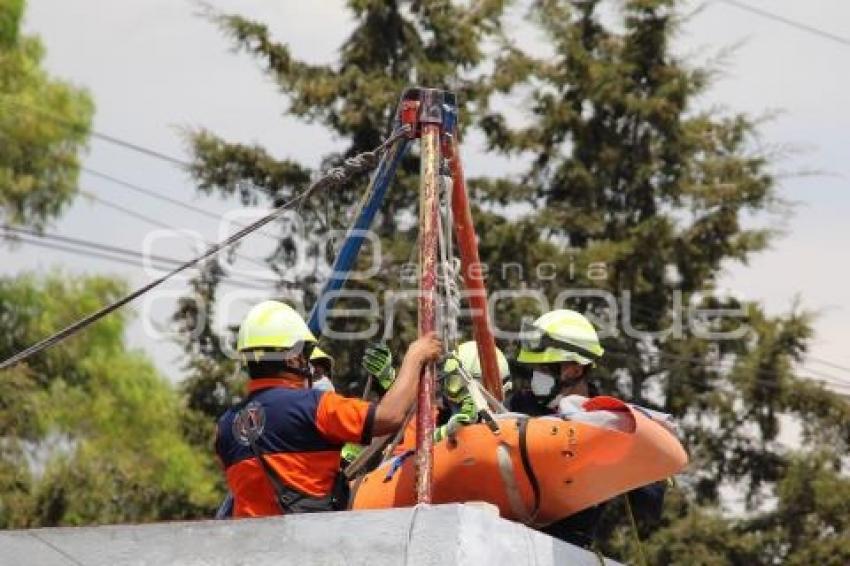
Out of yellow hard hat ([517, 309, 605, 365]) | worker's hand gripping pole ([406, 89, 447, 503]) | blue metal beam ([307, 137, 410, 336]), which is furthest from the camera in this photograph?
blue metal beam ([307, 137, 410, 336])

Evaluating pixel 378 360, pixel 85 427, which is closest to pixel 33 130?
pixel 85 427

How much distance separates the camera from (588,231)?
3053 cm

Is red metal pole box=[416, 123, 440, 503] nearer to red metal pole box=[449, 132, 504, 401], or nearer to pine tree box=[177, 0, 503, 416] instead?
red metal pole box=[449, 132, 504, 401]

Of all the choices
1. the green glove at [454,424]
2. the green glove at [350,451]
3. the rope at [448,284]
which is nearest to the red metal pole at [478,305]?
the green glove at [350,451]

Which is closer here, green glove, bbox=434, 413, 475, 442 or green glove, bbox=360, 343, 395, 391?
green glove, bbox=434, 413, 475, 442

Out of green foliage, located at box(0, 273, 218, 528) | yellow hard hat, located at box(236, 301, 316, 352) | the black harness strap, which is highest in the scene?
yellow hard hat, located at box(236, 301, 316, 352)

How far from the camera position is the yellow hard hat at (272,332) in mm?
9781

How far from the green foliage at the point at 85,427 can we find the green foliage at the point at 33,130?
122cm

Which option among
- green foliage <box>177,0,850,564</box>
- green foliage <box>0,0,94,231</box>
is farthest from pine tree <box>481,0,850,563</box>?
green foliage <box>0,0,94,231</box>

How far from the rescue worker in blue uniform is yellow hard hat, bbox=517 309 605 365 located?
3.93 feet

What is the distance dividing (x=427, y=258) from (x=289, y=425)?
3.22 ft

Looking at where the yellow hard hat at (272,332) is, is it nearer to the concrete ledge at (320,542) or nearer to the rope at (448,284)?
the rope at (448,284)

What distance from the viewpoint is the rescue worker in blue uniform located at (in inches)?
364

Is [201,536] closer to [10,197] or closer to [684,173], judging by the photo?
[684,173]
